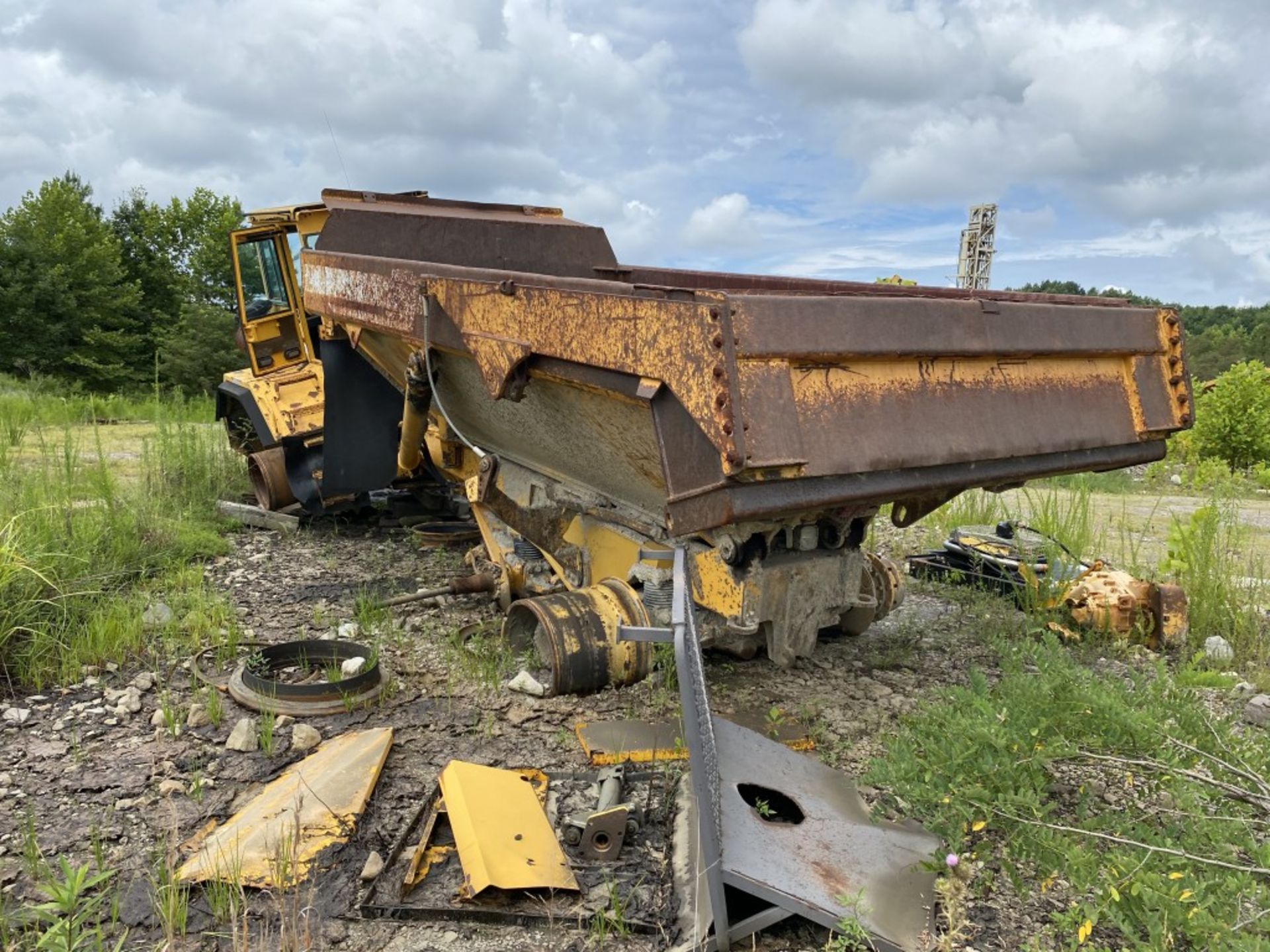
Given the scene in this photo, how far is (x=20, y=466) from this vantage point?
5480 mm

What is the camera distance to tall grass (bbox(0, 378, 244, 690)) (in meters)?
3.61

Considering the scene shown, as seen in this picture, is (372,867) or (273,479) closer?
(372,867)

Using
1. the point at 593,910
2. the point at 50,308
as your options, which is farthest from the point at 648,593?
the point at 50,308

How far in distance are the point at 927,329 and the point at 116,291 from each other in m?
37.4

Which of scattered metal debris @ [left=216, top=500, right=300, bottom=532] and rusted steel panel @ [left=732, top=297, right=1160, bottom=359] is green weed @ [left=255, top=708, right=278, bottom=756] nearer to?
rusted steel panel @ [left=732, top=297, right=1160, bottom=359]

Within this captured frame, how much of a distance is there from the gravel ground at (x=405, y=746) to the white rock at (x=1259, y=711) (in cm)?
92

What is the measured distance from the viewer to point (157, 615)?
402 cm

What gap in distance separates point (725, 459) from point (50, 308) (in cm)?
3490

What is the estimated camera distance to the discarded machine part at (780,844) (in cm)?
202

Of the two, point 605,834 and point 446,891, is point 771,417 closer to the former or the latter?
point 605,834

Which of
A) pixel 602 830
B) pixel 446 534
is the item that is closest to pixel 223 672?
pixel 602 830

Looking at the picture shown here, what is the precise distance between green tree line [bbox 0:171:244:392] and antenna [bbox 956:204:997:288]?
17.9 m

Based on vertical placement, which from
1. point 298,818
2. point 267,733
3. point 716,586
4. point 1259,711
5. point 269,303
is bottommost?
point 1259,711

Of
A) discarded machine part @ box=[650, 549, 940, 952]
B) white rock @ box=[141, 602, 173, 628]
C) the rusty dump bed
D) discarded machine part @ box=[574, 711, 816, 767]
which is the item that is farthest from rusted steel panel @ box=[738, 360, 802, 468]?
white rock @ box=[141, 602, 173, 628]
